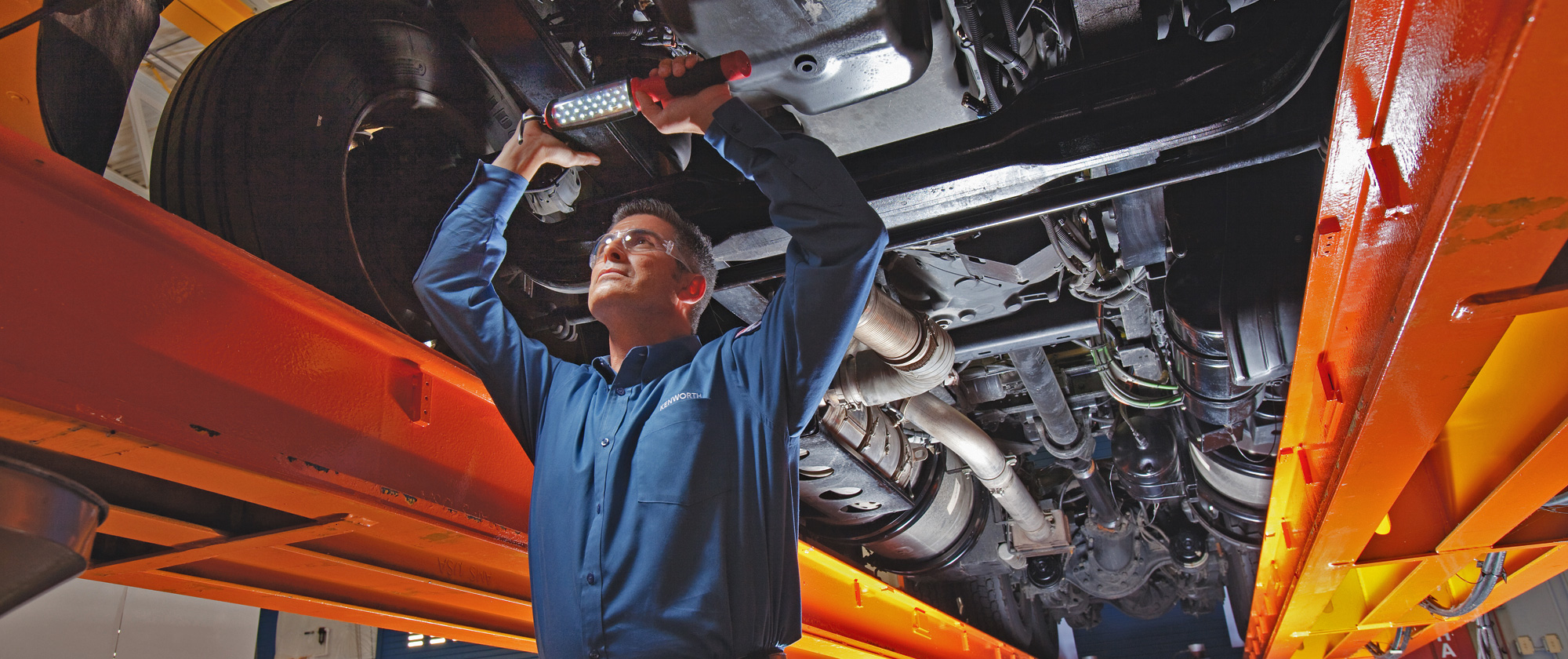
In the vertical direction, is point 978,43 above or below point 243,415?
above

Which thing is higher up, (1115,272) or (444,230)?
(1115,272)

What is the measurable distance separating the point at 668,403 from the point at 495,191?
658mm

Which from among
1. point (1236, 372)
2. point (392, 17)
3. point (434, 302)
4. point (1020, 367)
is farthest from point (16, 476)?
point (1020, 367)

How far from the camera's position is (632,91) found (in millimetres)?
1553

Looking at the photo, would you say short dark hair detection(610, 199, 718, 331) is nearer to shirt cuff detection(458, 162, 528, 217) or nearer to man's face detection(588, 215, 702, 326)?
man's face detection(588, 215, 702, 326)

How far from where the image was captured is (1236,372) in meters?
2.28

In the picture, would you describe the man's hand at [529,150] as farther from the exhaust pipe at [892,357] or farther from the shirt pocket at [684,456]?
the exhaust pipe at [892,357]

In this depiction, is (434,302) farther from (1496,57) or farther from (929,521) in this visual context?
(929,521)

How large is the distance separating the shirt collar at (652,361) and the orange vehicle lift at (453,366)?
416 mm

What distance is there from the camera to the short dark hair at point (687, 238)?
1.87 meters

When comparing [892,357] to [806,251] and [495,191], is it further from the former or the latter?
[495,191]

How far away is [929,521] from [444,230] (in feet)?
11.1

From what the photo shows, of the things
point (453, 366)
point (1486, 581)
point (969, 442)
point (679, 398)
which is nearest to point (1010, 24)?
point (679, 398)

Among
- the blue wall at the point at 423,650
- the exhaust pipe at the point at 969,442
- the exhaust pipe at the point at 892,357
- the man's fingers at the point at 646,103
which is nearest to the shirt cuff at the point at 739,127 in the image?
the man's fingers at the point at 646,103
